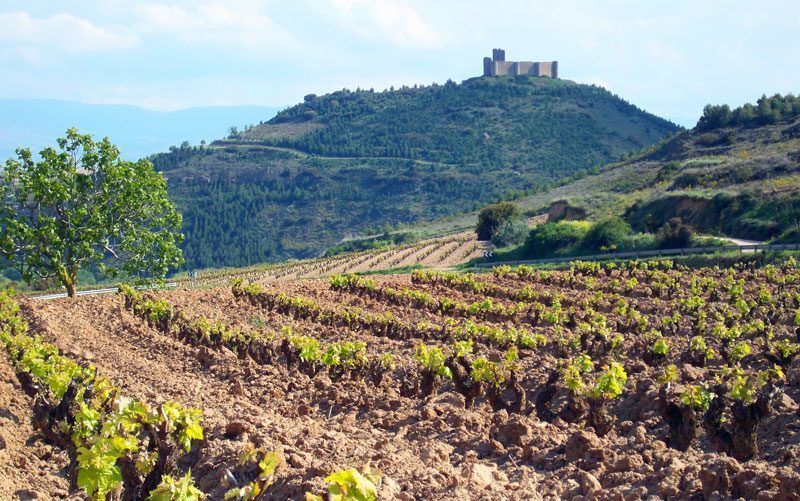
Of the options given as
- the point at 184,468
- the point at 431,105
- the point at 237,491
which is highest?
the point at 431,105

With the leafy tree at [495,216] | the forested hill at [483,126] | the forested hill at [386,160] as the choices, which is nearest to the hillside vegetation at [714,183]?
the leafy tree at [495,216]

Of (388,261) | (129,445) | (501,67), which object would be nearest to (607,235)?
(388,261)

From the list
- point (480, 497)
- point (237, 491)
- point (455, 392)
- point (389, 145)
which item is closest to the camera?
point (237, 491)

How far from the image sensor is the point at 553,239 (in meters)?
44.2

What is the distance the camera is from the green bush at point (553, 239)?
44125 mm

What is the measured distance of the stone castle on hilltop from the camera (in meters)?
167

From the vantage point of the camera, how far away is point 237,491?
6785 mm

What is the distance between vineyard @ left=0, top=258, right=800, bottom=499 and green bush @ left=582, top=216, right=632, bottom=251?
54.9ft

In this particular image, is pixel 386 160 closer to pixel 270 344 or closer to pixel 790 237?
pixel 790 237

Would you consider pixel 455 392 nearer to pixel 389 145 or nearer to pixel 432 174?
pixel 432 174

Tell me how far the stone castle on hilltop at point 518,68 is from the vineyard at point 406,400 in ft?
483

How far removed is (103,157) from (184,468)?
1749 cm

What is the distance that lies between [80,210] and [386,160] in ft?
351

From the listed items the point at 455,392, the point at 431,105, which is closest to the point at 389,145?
the point at 431,105
